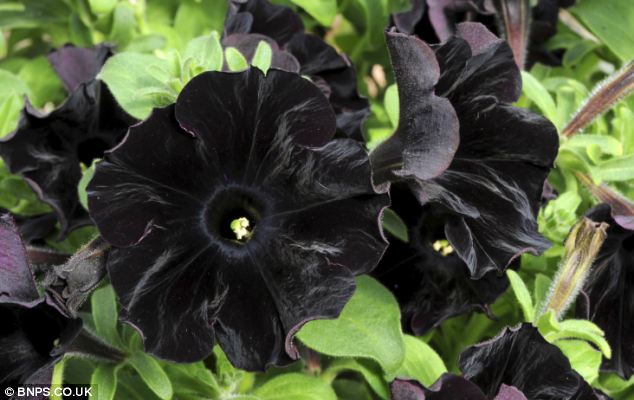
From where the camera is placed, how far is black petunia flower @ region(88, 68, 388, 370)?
623mm

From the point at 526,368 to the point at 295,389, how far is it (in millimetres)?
211

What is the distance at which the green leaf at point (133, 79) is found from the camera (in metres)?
0.72

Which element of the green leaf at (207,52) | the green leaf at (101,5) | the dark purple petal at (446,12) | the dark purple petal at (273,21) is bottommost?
the green leaf at (101,5)

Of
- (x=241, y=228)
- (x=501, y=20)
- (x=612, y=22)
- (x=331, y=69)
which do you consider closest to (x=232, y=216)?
(x=241, y=228)

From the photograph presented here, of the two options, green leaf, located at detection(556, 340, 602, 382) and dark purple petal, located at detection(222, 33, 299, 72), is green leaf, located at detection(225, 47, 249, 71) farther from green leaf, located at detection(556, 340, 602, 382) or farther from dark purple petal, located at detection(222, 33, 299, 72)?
green leaf, located at detection(556, 340, 602, 382)

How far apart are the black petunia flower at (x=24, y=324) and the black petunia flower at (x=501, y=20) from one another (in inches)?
18.7

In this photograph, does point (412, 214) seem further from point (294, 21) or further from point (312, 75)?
point (294, 21)

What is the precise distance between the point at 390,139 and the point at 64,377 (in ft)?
1.29

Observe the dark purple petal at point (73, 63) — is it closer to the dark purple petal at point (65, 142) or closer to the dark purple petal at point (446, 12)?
the dark purple petal at point (65, 142)

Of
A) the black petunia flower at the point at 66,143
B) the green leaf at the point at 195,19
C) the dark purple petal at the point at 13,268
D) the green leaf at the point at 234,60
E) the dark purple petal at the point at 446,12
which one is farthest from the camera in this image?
the green leaf at the point at 195,19

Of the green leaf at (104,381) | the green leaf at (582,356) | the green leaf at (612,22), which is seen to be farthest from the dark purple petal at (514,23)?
the green leaf at (104,381)

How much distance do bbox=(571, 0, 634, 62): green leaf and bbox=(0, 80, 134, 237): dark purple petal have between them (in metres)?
0.59

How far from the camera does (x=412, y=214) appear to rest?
2.56ft

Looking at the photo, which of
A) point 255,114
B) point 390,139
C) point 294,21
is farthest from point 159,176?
point 294,21
